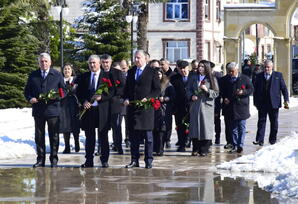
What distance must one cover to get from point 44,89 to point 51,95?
22cm

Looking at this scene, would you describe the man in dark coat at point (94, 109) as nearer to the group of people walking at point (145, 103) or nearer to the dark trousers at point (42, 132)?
the group of people walking at point (145, 103)

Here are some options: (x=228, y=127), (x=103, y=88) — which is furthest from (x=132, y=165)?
(x=228, y=127)

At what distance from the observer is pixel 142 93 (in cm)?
1608

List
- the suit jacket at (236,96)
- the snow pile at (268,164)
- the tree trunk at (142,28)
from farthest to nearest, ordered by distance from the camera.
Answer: the tree trunk at (142,28) → the suit jacket at (236,96) → the snow pile at (268,164)

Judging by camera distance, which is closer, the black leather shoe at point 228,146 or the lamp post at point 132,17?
the black leather shoe at point 228,146

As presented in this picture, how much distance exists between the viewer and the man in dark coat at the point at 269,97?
20.9 meters

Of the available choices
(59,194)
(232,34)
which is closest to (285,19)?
(232,34)

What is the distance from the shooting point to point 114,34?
45375 millimetres

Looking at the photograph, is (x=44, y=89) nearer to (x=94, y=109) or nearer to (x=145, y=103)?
(x=94, y=109)

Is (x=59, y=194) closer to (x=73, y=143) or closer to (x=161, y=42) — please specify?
(x=73, y=143)

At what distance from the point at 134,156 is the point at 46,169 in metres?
1.38

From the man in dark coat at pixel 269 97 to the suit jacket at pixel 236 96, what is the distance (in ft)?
3.51

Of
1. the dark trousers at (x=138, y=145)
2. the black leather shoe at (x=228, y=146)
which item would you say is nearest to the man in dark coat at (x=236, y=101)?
the black leather shoe at (x=228, y=146)

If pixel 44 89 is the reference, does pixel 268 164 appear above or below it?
below
